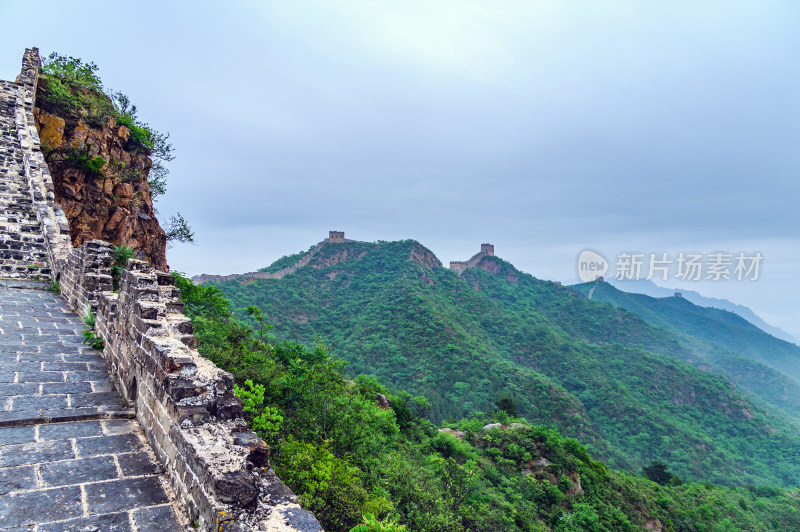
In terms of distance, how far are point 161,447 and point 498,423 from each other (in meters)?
25.9

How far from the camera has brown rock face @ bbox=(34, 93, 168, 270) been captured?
1479 centimetres

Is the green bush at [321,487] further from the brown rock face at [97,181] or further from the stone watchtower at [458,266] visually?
the stone watchtower at [458,266]

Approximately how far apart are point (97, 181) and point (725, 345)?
143m

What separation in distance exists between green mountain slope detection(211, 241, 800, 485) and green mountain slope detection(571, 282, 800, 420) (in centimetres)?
1381

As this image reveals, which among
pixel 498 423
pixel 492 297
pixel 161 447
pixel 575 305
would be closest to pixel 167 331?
pixel 161 447

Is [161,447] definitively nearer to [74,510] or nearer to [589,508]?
[74,510]

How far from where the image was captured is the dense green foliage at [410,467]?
6.50 m

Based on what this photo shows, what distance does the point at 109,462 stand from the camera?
10.8 ft

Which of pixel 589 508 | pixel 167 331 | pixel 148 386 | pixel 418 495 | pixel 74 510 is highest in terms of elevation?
pixel 167 331

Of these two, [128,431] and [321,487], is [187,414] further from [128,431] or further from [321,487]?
[321,487]

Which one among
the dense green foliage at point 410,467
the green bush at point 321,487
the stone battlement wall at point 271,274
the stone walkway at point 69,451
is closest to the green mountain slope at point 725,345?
the dense green foliage at point 410,467

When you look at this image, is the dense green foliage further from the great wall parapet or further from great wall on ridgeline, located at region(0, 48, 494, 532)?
the great wall parapet

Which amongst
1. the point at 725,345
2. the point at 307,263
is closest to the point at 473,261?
the point at 307,263

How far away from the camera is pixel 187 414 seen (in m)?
3.04
